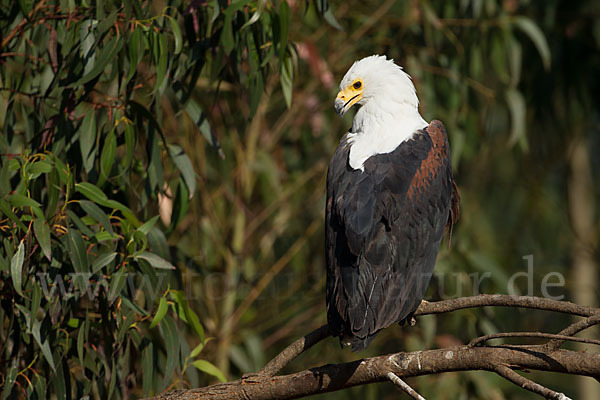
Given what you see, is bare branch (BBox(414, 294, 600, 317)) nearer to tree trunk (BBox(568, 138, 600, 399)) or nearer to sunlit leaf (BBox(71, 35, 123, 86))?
sunlit leaf (BBox(71, 35, 123, 86))

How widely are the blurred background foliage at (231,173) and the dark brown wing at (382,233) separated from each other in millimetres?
521

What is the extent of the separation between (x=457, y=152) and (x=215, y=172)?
63.6 inches

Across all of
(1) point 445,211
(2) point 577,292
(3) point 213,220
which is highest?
(1) point 445,211

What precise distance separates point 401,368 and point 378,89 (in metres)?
1.43

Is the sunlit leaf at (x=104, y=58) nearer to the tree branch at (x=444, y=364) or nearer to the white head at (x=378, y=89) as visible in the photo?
the white head at (x=378, y=89)

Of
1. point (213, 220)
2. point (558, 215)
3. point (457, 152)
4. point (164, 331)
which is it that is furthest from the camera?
point (558, 215)

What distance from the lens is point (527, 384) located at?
2.19 metres

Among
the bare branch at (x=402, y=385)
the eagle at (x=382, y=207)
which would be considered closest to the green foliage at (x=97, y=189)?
the eagle at (x=382, y=207)

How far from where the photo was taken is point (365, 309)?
9.46 feet

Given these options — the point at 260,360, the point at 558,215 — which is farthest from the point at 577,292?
the point at 260,360

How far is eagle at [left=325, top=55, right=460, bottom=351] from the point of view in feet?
9.59

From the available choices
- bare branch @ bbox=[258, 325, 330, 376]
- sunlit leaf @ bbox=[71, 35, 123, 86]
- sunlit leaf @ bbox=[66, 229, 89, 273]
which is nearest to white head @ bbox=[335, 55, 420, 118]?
sunlit leaf @ bbox=[71, 35, 123, 86]

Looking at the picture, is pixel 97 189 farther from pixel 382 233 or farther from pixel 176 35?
pixel 382 233

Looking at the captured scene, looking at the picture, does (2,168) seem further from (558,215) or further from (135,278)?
(558,215)
